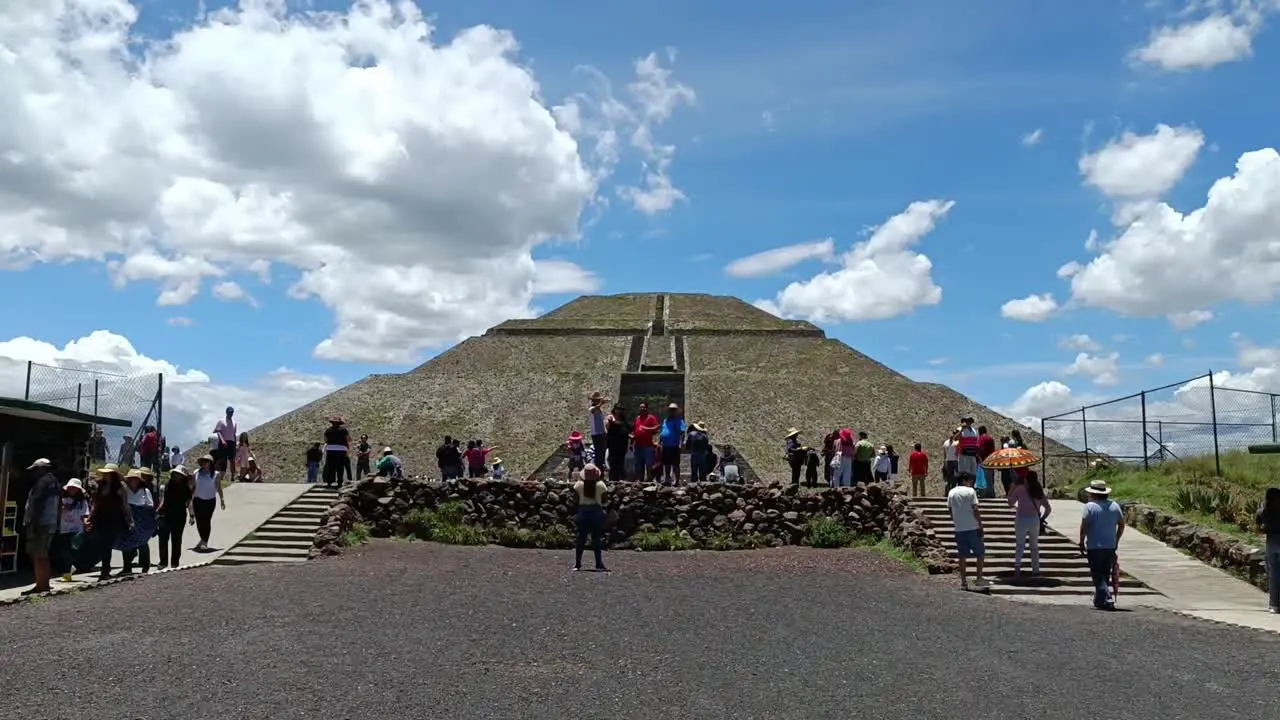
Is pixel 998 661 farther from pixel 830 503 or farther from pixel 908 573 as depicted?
pixel 830 503

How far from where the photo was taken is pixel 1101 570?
11.6 metres

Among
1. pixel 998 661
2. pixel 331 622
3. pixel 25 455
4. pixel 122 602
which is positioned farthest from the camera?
pixel 25 455

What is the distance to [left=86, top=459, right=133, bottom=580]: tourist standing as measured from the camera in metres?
12.2

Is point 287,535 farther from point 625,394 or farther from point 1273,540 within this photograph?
point 625,394

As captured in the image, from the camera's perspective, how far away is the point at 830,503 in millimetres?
18672

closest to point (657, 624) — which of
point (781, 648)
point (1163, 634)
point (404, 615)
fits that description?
point (781, 648)

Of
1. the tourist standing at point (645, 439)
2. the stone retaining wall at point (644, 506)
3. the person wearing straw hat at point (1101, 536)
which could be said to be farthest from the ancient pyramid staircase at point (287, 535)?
the person wearing straw hat at point (1101, 536)

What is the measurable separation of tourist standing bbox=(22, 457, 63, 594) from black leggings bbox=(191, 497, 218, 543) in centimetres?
381

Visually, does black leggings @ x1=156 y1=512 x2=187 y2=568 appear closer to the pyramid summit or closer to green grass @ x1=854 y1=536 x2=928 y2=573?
green grass @ x1=854 y1=536 x2=928 y2=573

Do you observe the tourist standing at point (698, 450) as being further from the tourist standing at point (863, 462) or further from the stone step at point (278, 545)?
the stone step at point (278, 545)

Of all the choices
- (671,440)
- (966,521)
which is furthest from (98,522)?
(966,521)

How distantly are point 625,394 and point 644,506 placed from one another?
75.6ft

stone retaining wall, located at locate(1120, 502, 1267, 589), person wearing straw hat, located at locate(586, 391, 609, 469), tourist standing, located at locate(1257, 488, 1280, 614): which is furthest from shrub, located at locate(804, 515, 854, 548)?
tourist standing, located at locate(1257, 488, 1280, 614)

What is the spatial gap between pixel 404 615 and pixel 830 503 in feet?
34.0
